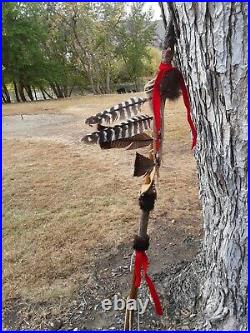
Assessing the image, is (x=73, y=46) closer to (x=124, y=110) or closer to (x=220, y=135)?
(x=124, y=110)

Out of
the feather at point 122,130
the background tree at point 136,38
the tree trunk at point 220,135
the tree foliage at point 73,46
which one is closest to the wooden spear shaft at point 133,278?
the feather at point 122,130

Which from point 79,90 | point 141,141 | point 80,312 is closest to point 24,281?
point 80,312

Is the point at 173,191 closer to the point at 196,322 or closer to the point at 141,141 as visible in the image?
the point at 196,322

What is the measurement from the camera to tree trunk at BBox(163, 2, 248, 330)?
79 centimetres

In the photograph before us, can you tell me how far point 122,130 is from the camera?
3.55 ft

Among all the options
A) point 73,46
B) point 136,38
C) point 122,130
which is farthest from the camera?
point 136,38

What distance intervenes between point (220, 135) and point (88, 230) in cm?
142

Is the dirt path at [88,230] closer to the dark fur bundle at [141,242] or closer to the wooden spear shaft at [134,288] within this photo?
the wooden spear shaft at [134,288]

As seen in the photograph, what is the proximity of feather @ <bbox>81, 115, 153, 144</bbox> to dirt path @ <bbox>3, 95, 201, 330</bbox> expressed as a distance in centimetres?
81

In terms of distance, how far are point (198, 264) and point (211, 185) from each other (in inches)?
20.3

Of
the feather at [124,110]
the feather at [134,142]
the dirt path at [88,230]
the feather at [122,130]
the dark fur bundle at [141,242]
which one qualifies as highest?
the feather at [124,110]

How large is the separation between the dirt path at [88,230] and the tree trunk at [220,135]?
310mm

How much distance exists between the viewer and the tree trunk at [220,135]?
2.58 ft

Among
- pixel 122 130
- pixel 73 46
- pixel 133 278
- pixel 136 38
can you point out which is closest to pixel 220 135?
pixel 122 130
